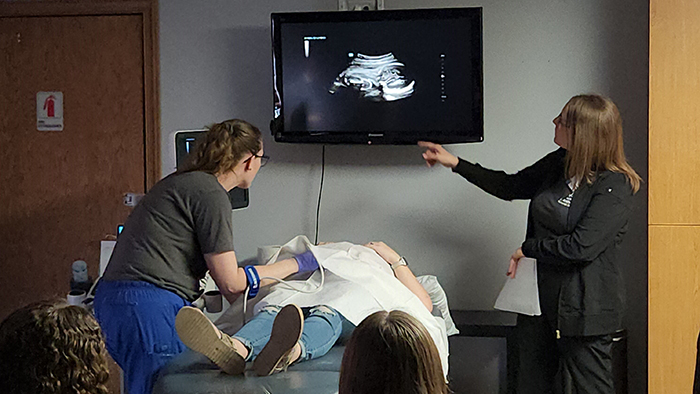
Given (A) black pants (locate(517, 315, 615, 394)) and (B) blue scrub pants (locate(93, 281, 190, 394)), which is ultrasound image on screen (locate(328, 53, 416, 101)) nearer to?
(A) black pants (locate(517, 315, 615, 394))

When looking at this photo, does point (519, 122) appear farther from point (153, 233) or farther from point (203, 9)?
point (153, 233)

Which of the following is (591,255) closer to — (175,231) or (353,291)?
(353,291)

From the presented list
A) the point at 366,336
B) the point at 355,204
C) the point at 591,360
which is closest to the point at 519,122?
the point at 355,204

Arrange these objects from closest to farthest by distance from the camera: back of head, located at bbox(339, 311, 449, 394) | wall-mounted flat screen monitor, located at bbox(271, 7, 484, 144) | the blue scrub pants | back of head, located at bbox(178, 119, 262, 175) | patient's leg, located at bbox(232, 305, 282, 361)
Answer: back of head, located at bbox(339, 311, 449, 394) → patient's leg, located at bbox(232, 305, 282, 361) → the blue scrub pants → back of head, located at bbox(178, 119, 262, 175) → wall-mounted flat screen monitor, located at bbox(271, 7, 484, 144)

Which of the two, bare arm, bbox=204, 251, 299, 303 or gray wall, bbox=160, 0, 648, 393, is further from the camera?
gray wall, bbox=160, 0, 648, 393

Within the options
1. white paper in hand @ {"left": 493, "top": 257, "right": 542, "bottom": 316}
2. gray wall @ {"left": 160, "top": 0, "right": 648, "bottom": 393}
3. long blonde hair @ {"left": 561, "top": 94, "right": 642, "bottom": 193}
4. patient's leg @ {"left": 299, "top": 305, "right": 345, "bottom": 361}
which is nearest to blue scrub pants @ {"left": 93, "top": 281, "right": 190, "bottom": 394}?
patient's leg @ {"left": 299, "top": 305, "right": 345, "bottom": 361}

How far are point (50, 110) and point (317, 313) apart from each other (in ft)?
6.75

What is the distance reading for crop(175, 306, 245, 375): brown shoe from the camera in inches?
83.3

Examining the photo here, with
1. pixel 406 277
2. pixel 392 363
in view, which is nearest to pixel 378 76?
pixel 406 277

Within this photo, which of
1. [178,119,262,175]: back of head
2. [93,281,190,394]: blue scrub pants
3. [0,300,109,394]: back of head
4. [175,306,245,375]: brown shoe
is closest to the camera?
[0,300,109,394]: back of head

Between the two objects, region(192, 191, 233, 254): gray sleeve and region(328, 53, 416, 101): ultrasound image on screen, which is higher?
region(328, 53, 416, 101): ultrasound image on screen

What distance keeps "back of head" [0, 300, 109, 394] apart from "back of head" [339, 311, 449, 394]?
436 mm

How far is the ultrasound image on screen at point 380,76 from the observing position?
141 inches

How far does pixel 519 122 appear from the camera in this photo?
3734mm
